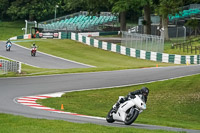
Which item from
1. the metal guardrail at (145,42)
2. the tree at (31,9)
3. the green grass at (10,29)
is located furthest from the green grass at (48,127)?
the tree at (31,9)

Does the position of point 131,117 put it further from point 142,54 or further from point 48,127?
point 142,54

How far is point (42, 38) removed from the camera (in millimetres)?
72750

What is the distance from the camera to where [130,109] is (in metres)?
15.8

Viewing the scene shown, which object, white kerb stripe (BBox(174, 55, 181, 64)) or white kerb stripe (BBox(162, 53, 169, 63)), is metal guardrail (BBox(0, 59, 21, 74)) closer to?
white kerb stripe (BBox(174, 55, 181, 64))

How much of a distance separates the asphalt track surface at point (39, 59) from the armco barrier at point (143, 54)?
800 centimetres

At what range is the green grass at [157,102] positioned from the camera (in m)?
21.4

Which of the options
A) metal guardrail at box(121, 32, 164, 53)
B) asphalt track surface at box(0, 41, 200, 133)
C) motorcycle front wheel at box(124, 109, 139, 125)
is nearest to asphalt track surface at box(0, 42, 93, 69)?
metal guardrail at box(121, 32, 164, 53)

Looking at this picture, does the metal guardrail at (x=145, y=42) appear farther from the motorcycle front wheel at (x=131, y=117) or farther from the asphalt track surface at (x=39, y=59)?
the motorcycle front wheel at (x=131, y=117)

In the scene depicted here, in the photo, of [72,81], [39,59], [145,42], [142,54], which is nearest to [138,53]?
[142,54]

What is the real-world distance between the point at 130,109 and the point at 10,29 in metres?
78.4

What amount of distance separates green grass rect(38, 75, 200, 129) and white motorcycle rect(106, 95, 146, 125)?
2.09 m

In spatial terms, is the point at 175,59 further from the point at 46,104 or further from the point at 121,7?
the point at 46,104

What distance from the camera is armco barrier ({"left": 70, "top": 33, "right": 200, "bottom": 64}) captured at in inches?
1938

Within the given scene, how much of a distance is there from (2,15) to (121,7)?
41.5 m
